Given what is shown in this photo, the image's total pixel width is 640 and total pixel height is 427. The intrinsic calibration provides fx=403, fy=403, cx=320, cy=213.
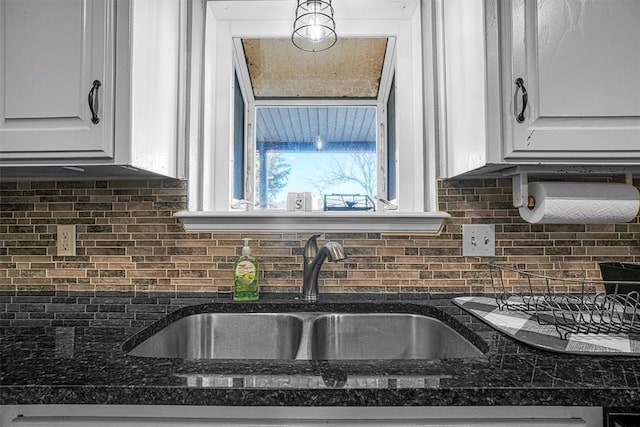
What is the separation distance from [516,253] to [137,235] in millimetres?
1293

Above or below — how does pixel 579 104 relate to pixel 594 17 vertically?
below

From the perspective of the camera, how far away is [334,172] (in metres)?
1.65

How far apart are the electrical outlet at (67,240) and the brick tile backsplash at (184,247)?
2 cm

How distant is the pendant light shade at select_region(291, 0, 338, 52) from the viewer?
1.41 meters

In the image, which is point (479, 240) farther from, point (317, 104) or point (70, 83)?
point (70, 83)

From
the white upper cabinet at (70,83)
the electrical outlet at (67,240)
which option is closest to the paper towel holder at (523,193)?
the white upper cabinet at (70,83)

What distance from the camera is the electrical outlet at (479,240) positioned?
1.36m

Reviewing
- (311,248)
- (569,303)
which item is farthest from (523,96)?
(311,248)

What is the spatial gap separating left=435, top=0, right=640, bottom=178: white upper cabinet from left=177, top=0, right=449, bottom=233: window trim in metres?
0.39

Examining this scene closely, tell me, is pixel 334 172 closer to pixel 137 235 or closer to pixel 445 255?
pixel 445 255

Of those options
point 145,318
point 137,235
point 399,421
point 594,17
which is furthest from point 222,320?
point 594,17

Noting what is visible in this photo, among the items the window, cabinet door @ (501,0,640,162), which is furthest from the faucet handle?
cabinet door @ (501,0,640,162)

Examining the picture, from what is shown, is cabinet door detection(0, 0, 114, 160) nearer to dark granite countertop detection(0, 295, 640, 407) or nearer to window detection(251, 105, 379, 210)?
dark granite countertop detection(0, 295, 640, 407)

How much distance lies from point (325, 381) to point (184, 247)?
34.0 inches
